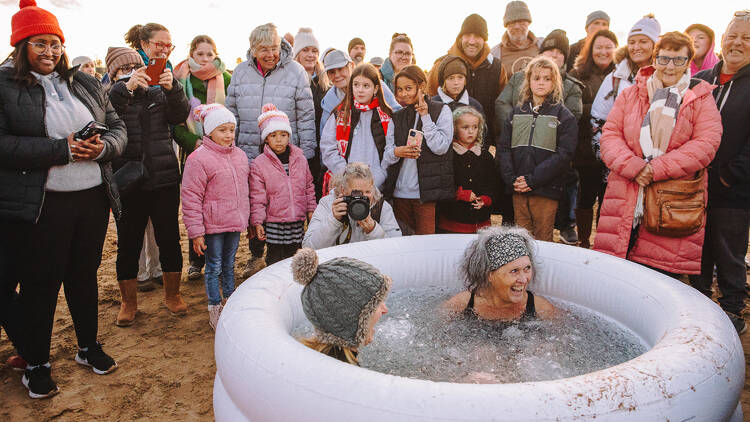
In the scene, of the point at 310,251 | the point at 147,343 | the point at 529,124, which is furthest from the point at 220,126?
the point at 529,124

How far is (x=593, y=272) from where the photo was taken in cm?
266

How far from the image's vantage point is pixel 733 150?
295 centimetres

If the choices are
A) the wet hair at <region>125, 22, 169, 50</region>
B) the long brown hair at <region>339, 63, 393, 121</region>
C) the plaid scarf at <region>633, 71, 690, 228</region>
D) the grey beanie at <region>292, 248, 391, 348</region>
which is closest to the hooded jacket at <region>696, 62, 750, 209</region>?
the plaid scarf at <region>633, 71, 690, 228</region>

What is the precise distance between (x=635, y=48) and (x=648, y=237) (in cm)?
164

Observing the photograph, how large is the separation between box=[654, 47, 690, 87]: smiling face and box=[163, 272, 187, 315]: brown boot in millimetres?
3309

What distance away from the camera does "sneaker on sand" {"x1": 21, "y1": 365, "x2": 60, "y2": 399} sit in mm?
2520

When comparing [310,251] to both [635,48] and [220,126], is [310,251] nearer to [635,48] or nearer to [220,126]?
[220,126]

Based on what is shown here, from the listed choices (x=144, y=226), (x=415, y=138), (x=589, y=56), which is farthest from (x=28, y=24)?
(x=589, y=56)

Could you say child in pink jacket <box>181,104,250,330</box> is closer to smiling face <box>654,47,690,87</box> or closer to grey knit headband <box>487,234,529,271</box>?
grey knit headband <box>487,234,529,271</box>

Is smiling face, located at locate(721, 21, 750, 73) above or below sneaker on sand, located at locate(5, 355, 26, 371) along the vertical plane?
above

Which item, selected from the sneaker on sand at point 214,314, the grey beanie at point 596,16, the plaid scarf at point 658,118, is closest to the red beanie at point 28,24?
the sneaker on sand at point 214,314

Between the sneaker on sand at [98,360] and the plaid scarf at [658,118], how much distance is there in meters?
3.12

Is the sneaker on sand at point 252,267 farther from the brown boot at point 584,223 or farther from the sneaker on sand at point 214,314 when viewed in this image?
the brown boot at point 584,223

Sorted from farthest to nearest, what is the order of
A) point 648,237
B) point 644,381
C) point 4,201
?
point 648,237
point 4,201
point 644,381
